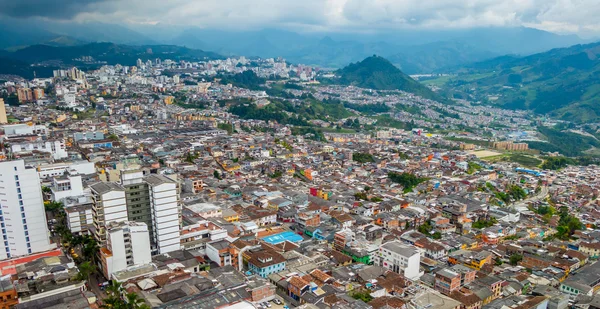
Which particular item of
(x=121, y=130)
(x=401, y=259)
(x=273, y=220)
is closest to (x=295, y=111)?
(x=121, y=130)

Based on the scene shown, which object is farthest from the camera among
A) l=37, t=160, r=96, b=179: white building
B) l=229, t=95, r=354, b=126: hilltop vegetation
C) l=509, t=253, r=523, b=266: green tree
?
l=229, t=95, r=354, b=126: hilltop vegetation

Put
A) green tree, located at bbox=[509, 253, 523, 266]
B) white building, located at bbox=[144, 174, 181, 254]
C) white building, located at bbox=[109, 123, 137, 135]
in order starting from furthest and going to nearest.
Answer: white building, located at bbox=[109, 123, 137, 135]
green tree, located at bbox=[509, 253, 523, 266]
white building, located at bbox=[144, 174, 181, 254]

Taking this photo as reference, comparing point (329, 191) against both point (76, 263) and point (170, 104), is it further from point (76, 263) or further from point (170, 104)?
point (170, 104)

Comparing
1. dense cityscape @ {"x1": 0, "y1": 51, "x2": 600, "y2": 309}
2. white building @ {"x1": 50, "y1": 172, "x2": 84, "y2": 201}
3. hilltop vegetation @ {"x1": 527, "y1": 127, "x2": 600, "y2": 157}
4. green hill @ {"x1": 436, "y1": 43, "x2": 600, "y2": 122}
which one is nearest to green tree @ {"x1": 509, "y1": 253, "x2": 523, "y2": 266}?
dense cityscape @ {"x1": 0, "y1": 51, "x2": 600, "y2": 309}

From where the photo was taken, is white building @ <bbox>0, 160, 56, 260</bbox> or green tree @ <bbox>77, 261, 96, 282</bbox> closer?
green tree @ <bbox>77, 261, 96, 282</bbox>

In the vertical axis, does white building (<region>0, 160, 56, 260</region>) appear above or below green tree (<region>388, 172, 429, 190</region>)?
above

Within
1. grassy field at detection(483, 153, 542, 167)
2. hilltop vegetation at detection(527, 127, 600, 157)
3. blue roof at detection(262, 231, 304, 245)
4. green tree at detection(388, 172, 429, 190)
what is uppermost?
blue roof at detection(262, 231, 304, 245)

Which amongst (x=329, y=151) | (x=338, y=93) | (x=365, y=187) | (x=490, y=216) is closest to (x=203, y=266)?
(x=365, y=187)

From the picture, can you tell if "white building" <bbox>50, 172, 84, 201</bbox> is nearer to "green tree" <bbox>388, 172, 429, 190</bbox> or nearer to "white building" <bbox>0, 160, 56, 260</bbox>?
"white building" <bbox>0, 160, 56, 260</bbox>
